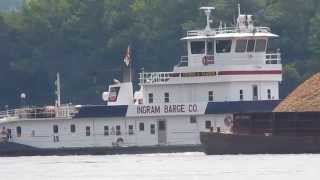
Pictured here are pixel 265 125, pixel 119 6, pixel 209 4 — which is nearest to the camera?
pixel 265 125

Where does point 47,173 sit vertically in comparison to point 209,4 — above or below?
below

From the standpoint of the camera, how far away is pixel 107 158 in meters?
105

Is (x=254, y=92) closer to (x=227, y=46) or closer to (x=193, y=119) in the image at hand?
(x=227, y=46)

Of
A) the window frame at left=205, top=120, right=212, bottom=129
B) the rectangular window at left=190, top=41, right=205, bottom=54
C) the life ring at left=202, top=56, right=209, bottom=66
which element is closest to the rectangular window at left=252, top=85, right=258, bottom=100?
the window frame at left=205, top=120, right=212, bottom=129

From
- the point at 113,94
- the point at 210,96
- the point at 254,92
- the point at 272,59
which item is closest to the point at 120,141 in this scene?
the point at 113,94

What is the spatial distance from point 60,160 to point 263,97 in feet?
34.8

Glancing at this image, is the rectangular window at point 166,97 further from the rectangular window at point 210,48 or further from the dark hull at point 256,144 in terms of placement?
the dark hull at point 256,144

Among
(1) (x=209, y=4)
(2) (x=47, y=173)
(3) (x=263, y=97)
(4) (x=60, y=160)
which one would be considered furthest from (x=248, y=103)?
(1) (x=209, y=4)

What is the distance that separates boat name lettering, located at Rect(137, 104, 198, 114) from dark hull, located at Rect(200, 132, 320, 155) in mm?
6015

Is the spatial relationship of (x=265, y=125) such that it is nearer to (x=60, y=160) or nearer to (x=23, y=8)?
(x=60, y=160)

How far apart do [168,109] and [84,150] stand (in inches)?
188

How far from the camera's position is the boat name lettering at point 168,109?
107688mm

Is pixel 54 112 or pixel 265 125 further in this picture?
pixel 54 112

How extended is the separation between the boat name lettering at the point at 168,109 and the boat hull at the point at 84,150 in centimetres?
170
